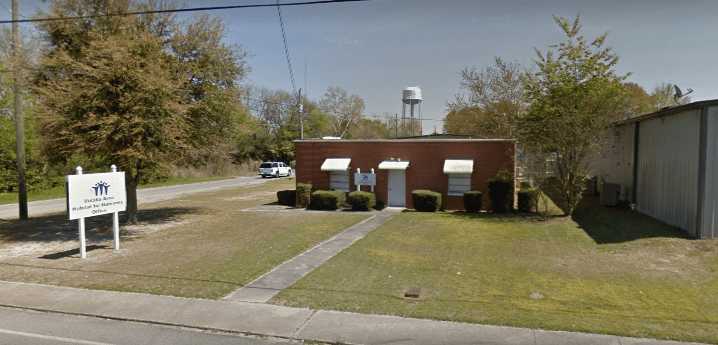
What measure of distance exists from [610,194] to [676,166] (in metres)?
6.11

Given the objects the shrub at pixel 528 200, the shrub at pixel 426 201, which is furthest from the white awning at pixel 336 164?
the shrub at pixel 528 200

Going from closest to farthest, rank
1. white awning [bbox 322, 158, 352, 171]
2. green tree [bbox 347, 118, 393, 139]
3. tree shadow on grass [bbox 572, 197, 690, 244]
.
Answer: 1. tree shadow on grass [bbox 572, 197, 690, 244]
2. white awning [bbox 322, 158, 352, 171]
3. green tree [bbox 347, 118, 393, 139]

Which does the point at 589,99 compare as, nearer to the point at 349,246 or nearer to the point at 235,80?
the point at 349,246

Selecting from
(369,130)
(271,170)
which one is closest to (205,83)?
(271,170)

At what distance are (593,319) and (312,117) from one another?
64.9 metres

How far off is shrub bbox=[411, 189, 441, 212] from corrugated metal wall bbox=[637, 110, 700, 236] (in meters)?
7.70

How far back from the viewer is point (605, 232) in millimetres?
14789

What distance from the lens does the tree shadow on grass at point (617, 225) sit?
13500 millimetres

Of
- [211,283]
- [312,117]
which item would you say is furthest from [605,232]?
[312,117]

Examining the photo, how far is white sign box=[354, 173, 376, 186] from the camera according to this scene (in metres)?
22.9

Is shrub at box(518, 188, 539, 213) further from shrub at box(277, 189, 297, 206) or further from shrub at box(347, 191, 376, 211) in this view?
shrub at box(277, 189, 297, 206)

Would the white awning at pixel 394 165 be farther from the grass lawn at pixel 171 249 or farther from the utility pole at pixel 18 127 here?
the utility pole at pixel 18 127

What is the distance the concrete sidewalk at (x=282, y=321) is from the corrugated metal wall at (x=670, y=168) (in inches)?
346

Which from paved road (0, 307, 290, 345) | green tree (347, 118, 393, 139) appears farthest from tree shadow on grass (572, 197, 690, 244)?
green tree (347, 118, 393, 139)
